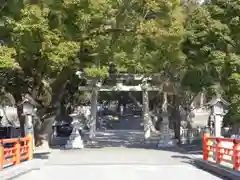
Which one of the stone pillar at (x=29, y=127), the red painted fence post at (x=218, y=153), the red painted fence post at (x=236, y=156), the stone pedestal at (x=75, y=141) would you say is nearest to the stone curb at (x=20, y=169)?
the stone pillar at (x=29, y=127)

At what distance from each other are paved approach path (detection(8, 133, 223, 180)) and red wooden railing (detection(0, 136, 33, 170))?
758mm

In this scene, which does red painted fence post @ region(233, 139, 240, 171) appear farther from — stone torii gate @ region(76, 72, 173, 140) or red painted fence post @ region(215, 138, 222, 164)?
stone torii gate @ region(76, 72, 173, 140)

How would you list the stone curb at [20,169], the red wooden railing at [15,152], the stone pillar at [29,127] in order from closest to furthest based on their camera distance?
the stone curb at [20,169], the red wooden railing at [15,152], the stone pillar at [29,127]

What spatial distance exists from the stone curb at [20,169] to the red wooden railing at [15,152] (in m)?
0.26

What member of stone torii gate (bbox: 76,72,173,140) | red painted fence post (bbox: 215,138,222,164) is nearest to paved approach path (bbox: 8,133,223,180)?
red painted fence post (bbox: 215,138,222,164)

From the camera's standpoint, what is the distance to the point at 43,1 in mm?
22266

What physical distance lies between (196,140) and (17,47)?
16.8m

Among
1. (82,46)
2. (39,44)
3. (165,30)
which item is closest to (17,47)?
(39,44)

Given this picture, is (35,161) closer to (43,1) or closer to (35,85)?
(43,1)

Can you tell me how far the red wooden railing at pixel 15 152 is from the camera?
15775 mm

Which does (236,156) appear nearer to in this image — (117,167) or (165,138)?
(117,167)

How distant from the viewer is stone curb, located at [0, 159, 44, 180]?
49.7 ft

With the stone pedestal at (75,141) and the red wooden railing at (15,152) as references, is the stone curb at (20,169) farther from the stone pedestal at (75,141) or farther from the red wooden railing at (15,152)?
the stone pedestal at (75,141)

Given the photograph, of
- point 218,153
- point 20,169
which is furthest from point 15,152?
point 218,153
